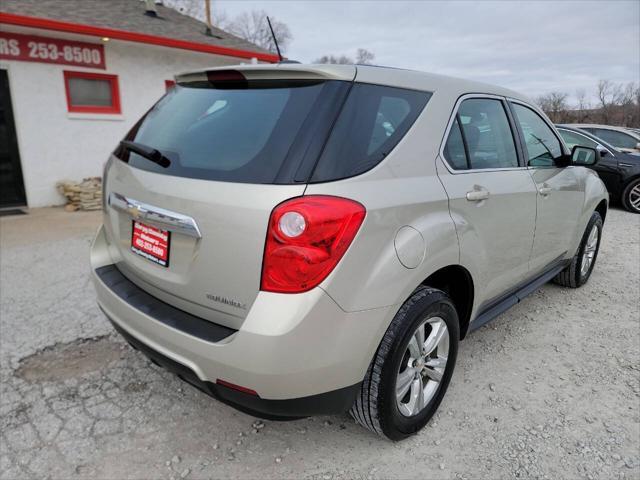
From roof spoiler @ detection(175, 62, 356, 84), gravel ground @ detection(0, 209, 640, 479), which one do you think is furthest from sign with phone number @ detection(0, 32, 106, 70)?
roof spoiler @ detection(175, 62, 356, 84)

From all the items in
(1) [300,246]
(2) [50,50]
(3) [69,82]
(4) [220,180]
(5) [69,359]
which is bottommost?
(5) [69,359]

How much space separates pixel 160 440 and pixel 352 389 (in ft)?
3.57

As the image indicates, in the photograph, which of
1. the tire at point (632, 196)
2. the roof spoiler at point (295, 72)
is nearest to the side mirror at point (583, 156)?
the roof spoiler at point (295, 72)

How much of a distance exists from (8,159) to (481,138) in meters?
8.25

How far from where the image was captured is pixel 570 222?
11.9 ft

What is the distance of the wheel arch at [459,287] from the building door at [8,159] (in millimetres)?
8227

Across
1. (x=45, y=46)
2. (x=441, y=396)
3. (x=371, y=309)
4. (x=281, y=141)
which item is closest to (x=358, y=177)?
(x=281, y=141)

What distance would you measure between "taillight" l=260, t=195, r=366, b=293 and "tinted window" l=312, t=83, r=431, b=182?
5.5 inches

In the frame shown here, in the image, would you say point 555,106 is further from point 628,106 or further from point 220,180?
point 220,180

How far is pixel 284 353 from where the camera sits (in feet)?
5.38

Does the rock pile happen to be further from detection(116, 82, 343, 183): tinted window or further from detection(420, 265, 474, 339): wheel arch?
detection(420, 265, 474, 339): wheel arch

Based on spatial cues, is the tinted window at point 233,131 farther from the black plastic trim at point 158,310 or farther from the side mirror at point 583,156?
the side mirror at point 583,156

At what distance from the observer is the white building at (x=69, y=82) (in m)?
7.55

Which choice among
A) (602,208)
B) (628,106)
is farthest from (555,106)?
(602,208)
